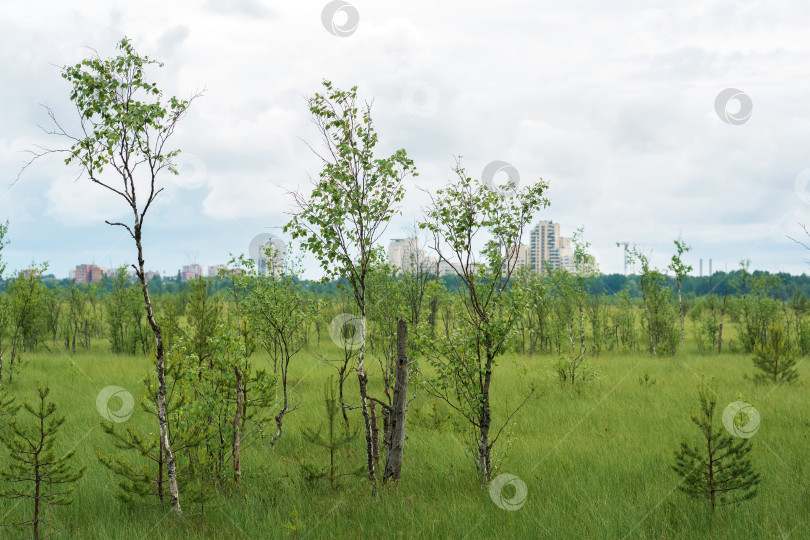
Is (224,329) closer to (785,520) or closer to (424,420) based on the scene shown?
(424,420)

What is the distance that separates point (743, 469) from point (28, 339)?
40.9m

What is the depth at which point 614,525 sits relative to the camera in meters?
6.93

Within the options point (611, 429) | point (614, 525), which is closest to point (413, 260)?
point (611, 429)
